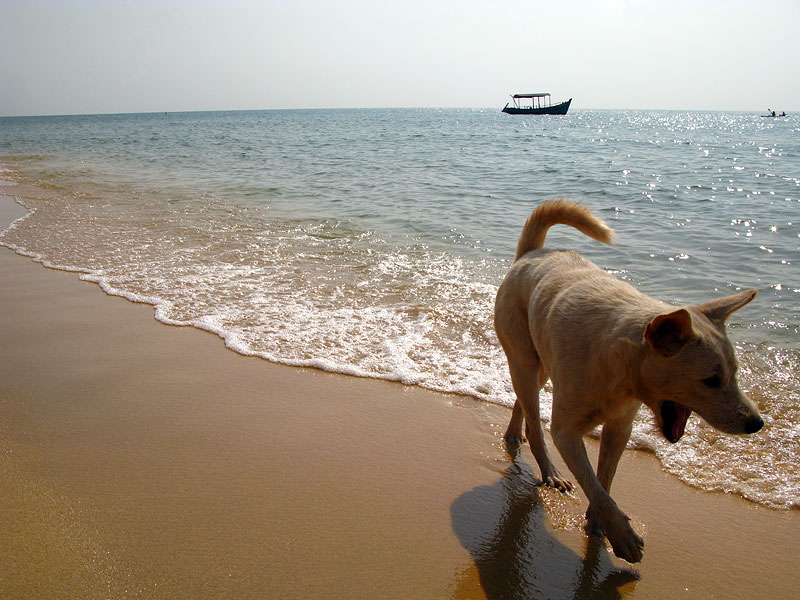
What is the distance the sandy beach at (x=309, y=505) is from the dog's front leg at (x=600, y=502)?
218 millimetres

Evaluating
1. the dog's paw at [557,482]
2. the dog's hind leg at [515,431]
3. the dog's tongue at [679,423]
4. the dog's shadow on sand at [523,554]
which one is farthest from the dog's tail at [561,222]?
the dog's shadow on sand at [523,554]

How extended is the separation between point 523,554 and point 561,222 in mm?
2152

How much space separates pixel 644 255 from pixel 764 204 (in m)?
5.43

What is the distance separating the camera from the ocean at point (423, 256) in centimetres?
473

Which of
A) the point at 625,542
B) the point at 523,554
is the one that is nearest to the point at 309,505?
the point at 523,554

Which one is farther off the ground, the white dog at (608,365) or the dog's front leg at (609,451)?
the white dog at (608,365)

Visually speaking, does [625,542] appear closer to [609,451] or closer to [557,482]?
[609,451]

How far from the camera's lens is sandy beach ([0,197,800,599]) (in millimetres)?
2590

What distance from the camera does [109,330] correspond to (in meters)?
5.60

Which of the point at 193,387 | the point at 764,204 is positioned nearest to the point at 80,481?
the point at 193,387

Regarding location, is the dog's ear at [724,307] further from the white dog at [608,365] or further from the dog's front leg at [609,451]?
the dog's front leg at [609,451]

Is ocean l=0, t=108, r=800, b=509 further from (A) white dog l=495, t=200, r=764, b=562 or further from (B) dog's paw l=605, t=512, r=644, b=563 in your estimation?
(B) dog's paw l=605, t=512, r=644, b=563

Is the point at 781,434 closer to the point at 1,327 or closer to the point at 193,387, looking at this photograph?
the point at 193,387

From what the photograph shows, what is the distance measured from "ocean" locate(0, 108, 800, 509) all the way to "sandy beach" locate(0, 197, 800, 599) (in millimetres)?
498
